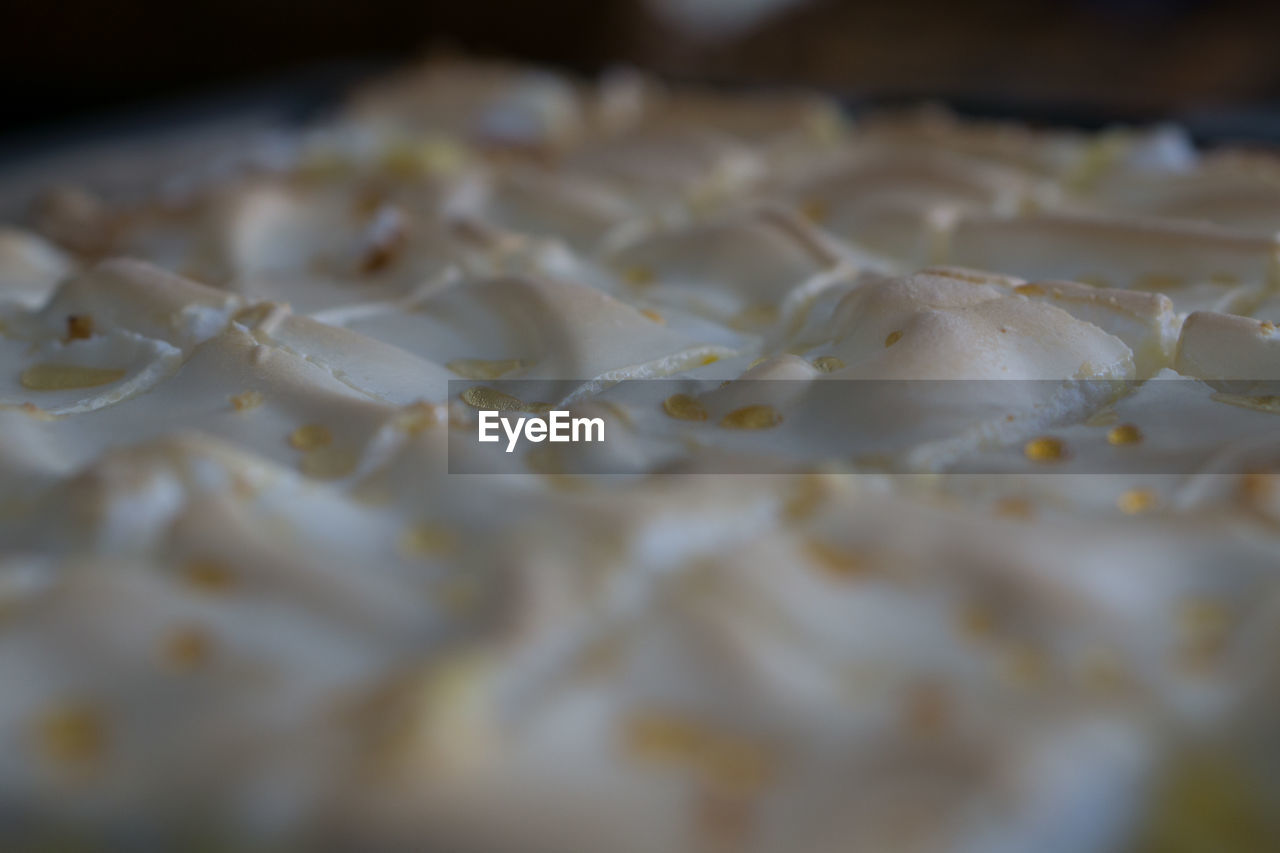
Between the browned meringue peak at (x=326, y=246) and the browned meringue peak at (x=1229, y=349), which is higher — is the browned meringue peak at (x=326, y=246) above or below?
below

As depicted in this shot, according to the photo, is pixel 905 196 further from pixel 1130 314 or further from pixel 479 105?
pixel 479 105

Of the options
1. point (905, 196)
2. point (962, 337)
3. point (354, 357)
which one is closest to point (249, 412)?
point (354, 357)

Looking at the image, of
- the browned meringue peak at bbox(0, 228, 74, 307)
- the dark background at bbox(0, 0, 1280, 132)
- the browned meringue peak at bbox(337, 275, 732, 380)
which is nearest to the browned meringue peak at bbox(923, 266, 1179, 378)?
the browned meringue peak at bbox(337, 275, 732, 380)

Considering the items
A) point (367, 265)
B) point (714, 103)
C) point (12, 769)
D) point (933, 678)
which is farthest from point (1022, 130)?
point (12, 769)

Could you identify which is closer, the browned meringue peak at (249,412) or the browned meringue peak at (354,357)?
the browned meringue peak at (249,412)

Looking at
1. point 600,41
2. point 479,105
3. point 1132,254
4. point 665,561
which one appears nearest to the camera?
point 665,561

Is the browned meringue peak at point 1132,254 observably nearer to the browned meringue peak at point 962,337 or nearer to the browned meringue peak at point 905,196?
the browned meringue peak at point 905,196

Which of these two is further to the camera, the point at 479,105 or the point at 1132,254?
the point at 479,105

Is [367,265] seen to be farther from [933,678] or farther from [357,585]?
[933,678]

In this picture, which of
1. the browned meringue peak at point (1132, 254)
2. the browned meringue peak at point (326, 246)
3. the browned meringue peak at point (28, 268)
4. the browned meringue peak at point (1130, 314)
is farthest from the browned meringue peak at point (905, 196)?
the browned meringue peak at point (28, 268)
